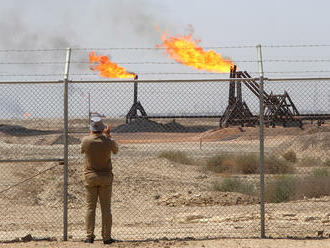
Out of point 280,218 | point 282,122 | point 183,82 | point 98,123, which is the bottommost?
point 282,122

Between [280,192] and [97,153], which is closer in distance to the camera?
[97,153]

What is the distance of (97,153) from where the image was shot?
331 inches

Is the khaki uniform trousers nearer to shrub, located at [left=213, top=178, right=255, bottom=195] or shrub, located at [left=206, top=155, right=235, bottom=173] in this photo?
shrub, located at [left=213, top=178, right=255, bottom=195]

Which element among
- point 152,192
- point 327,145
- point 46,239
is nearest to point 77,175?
point 152,192

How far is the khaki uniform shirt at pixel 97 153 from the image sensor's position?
27.6ft

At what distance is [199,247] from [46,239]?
229cm

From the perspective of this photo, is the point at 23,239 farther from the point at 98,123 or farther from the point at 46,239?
the point at 98,123

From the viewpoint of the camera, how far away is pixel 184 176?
22.0 metres

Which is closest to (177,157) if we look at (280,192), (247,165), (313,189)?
(247,165)

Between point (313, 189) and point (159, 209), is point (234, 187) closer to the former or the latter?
point (313, 189)

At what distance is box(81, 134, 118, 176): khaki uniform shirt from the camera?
331 inches

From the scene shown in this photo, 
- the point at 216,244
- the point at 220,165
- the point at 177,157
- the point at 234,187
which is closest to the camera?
the point at 216,244

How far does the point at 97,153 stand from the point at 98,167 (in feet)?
0.63

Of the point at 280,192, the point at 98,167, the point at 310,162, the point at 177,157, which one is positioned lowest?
the point at 310,162
